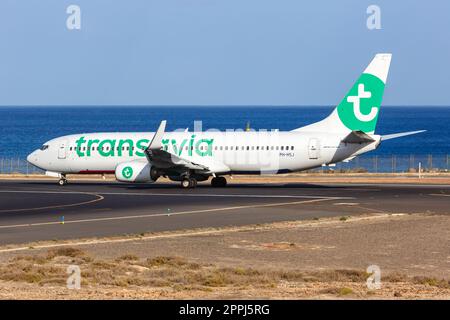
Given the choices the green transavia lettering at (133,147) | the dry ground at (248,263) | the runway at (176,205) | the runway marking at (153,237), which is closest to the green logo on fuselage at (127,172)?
the runway at (176,205)

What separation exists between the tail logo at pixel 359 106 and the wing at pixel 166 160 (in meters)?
8.55

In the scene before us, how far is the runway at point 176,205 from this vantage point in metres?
38.1

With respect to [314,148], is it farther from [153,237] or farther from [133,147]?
[153,237]

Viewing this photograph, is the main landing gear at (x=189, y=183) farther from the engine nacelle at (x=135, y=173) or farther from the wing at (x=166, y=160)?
the engine nacelle at (x=135, y=173)

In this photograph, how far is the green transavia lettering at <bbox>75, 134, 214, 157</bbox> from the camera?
6134cm

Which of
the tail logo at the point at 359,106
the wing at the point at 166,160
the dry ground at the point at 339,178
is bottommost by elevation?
the dry ground at the point at 339,178

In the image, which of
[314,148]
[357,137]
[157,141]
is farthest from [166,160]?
[357,137]

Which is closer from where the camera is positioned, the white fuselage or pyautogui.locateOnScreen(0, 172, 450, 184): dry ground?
the white fuselage

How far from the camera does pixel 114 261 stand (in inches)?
1103

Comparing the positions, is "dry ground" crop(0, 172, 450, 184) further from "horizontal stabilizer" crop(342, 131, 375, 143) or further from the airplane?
"horizontal stabilizer" crop(342, 131, 375, 143)
